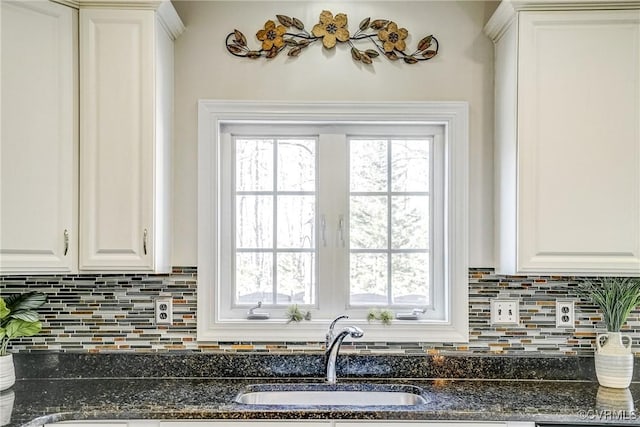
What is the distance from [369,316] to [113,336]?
1050 millimetres

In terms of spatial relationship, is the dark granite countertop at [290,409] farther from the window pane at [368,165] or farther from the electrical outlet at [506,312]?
the window pane at [368,165]

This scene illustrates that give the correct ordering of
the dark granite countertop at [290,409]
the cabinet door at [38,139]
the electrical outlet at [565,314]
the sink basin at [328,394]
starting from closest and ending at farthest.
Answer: the dark granite countertop at [290,409], the cabinet door at [38,139], the sink basin at [328,394], the electrical outlet at [565,314]

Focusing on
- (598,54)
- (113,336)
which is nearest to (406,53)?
(598,54)

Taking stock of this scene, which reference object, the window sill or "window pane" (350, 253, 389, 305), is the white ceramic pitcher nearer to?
the window sill

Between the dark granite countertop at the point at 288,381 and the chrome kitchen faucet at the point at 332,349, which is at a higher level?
the chrome kitchen faucet at the point at 332,349

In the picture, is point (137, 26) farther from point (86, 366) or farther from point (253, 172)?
point (86, 366)

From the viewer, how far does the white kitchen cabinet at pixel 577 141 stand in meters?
2.06

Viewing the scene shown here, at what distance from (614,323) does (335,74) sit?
1.48m

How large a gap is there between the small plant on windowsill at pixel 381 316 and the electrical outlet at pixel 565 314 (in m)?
0.68

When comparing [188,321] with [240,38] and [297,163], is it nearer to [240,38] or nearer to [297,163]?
[297,163]

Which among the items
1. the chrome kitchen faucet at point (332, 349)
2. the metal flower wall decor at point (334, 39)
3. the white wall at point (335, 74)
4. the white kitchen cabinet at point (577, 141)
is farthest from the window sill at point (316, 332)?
the metal flower wall decor at point (334, 39)

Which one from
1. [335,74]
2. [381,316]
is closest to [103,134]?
[335,74]

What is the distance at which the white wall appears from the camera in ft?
7.75

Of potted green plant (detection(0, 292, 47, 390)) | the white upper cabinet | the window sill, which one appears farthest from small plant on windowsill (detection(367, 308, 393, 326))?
potted green plant (detection(0, 292, 47, 390))
